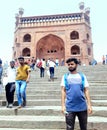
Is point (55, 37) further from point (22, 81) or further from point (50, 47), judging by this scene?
point (22, 81)

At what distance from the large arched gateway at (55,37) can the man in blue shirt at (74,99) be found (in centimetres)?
3423

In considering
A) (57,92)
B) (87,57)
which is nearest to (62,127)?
(57,92)

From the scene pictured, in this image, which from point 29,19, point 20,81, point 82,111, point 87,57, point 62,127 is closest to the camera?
point 82,111

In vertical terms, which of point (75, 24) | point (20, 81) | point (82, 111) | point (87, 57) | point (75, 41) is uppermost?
point (75, 24)

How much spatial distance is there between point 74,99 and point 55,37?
1452 inches

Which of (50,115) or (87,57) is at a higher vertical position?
(87,57)

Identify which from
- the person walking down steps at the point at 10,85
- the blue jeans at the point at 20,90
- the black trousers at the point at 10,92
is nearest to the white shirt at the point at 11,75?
the person walking down steps at the point at 10,85

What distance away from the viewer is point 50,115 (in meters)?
6.33

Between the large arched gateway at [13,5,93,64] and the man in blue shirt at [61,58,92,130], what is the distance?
34.2m

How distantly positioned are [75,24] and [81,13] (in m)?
2.23

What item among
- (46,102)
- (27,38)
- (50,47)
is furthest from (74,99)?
(27,38)

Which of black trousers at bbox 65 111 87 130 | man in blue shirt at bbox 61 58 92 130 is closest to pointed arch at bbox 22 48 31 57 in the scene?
man in blue shirt at bbox 61 58 92 130

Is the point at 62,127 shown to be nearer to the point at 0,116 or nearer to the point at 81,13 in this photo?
the point at 0,116

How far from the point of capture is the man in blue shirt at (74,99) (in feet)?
13.4
